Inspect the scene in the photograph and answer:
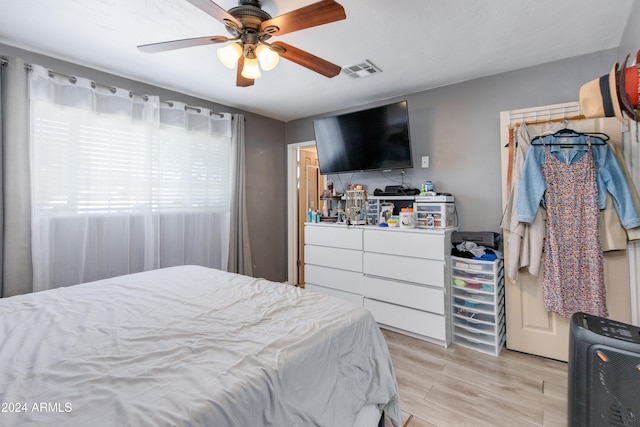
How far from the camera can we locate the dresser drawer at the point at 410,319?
2.43 m

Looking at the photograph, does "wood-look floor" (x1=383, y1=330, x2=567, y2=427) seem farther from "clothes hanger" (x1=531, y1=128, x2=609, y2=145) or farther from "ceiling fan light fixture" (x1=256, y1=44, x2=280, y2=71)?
"ceiling fan light fixture" (x1=256, y1=44, x2=280, y2=71)

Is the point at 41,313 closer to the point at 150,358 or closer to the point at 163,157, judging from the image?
the point at 150,358

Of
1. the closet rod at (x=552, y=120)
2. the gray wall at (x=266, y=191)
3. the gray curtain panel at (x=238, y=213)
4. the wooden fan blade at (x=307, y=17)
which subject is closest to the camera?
the wooden fan blade at (x=307, y=17)

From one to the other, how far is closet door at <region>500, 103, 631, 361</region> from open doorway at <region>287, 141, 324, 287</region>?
2443 mm

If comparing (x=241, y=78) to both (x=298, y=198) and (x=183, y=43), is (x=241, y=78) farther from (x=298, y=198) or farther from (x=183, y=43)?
(x=298, y=198)

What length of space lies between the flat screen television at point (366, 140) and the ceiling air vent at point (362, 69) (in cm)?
37

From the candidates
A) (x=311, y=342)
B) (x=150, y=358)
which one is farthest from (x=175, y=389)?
(x=311, y=342)

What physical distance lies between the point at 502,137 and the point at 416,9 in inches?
54.0

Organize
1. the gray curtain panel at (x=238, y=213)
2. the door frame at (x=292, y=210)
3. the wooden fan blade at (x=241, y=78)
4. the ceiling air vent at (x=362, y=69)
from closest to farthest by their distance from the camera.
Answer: the wooden fan blade at (x=241, y=78), the ceiling air vent at (x=362, y=69), the gray curtain panel at (x=238, y=213), the door frame at (x=292, y=210)

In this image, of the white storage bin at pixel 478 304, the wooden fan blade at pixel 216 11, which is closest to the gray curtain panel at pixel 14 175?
the wooden fan blade at pixel 216 11

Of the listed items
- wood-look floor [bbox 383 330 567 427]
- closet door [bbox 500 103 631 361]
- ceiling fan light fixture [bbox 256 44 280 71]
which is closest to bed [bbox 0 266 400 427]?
wood-look floor [bbox 383 330 567 427]

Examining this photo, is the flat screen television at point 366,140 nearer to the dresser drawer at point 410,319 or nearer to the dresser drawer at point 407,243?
the dresser drawer at point 407,243

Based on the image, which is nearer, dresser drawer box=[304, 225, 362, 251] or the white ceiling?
the white ceiling

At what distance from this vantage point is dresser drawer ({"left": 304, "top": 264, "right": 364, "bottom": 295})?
2904mm
